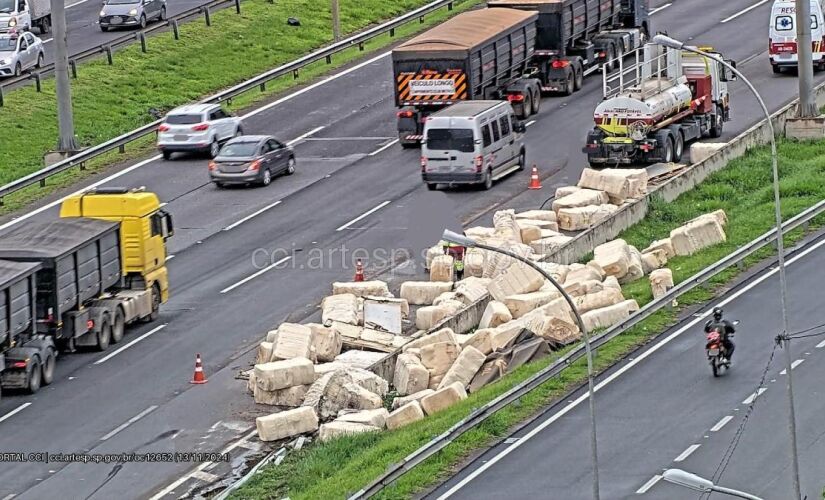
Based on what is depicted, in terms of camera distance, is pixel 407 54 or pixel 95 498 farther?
pixel 407 54

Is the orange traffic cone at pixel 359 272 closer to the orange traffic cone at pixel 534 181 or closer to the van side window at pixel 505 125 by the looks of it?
the orange traffic cone at pixel 534 181

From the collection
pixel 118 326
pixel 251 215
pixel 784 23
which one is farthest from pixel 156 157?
pixel 784 23

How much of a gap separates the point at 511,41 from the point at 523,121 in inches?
107

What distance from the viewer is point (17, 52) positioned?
230ft

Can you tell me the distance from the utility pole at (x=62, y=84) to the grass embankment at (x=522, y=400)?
19.6 metres

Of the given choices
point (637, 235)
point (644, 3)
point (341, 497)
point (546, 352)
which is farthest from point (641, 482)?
point (644, 3)

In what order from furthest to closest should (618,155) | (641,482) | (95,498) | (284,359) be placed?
(618,155) → (284,359) → (95,498) → (641,482)

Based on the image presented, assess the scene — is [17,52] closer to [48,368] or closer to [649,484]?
[48,368]

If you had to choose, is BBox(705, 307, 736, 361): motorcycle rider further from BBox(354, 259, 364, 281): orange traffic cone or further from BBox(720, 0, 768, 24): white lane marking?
BBox(720, 0, 768, 24): white lane marking

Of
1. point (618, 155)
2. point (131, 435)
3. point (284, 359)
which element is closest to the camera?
point (131, 435)

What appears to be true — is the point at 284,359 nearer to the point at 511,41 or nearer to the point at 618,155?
the point at 618,155

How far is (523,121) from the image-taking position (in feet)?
208

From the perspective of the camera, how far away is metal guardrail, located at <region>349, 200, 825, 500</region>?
1373 inches

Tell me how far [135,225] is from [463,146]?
38.4 feet
